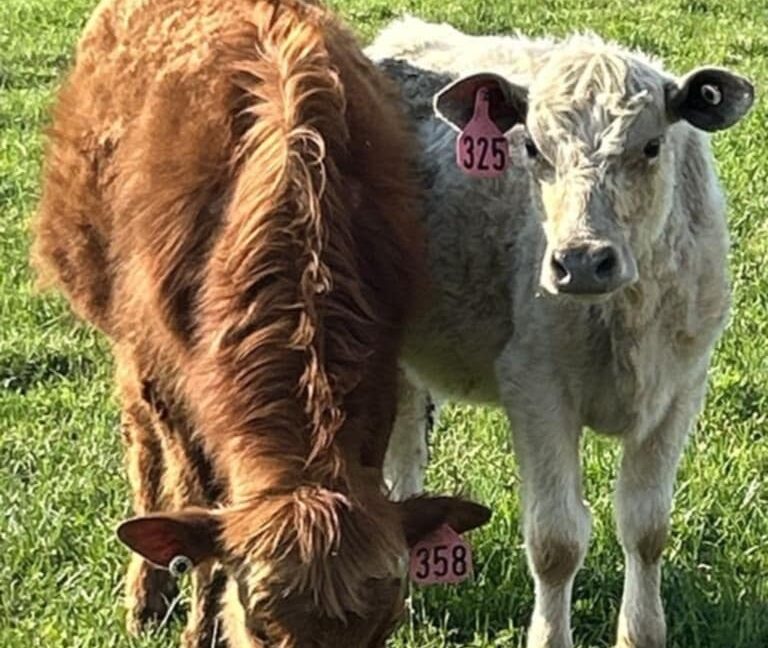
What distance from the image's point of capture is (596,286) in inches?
164

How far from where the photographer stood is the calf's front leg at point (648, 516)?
5055 mm

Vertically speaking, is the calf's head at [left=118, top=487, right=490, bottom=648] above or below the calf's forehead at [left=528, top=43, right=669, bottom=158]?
below

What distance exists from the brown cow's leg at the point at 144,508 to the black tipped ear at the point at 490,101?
4.49 feet

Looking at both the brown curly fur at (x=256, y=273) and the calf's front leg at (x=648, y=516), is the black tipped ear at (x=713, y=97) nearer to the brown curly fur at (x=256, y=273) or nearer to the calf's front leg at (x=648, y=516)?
the brown curly fur at (x=256, y=273)

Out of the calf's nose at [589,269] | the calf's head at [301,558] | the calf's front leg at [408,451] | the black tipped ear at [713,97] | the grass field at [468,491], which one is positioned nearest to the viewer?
the calf's head at [301,558]

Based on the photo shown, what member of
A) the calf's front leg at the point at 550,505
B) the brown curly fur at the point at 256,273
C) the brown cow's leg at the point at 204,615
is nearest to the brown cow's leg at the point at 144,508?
the brown curly fur at the point at 256,273

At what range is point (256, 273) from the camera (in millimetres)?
4020

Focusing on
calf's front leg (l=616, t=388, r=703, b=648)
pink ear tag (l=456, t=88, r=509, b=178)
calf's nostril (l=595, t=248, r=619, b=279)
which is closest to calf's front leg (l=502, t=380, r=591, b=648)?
calf's front leg (l=616, t=388, r=703, b=648)

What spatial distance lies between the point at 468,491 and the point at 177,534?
6.68 ft

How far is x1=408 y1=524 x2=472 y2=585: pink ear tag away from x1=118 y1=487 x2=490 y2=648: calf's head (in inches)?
5.0

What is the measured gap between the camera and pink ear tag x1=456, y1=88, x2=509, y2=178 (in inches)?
192

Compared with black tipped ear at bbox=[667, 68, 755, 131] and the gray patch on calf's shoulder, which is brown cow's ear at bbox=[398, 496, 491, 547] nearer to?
black tipped ear at bbox=[667, 68, 755, 131]

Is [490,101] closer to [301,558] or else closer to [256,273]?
[256,273]

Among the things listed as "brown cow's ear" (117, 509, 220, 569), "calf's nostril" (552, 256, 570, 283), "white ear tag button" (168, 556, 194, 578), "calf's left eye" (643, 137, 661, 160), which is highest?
"calf's left eye" (643, 137, 661, 160)
